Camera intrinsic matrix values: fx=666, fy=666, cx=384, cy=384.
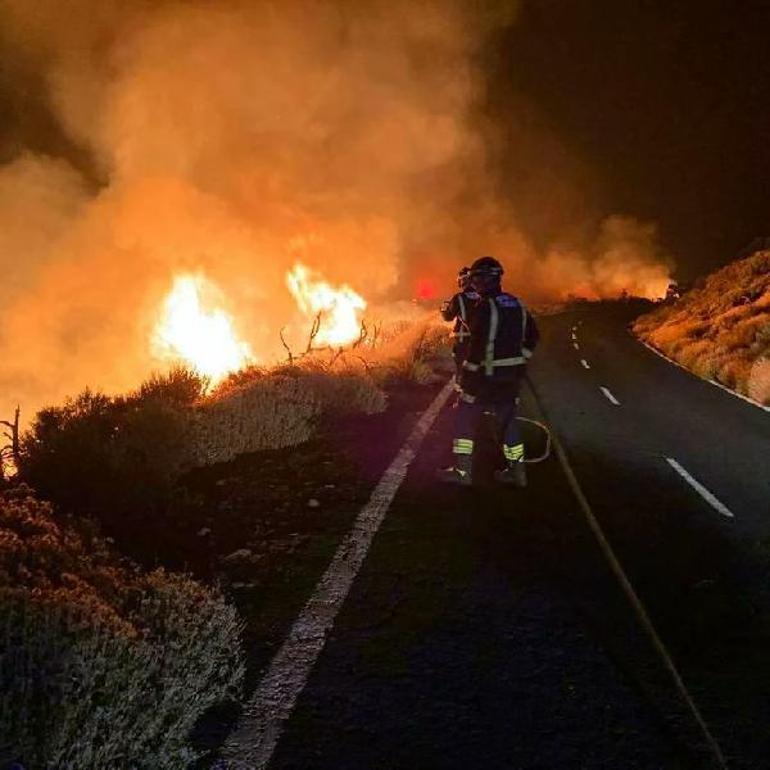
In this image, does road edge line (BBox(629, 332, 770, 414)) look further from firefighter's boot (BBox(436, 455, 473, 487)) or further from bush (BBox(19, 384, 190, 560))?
bush (BBox(19, 384, 190, 560))

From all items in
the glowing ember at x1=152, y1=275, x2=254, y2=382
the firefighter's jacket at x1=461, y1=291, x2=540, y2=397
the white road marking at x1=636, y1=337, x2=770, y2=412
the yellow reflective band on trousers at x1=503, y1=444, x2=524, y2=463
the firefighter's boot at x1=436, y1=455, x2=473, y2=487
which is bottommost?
the firefighter's boot at x1=436, y1=455, x2=473, y2=487

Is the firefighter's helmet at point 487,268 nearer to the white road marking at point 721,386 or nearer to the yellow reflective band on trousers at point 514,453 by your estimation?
the yellow reflective band on trousers at point 514,453

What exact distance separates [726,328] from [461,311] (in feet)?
55.0

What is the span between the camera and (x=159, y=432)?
240 inches

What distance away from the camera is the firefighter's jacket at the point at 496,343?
6.35 metres

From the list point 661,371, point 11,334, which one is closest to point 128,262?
point 11,334

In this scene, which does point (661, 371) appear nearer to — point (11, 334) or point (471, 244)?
point (11, 334)

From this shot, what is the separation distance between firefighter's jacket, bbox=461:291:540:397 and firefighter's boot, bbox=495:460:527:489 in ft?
2.65

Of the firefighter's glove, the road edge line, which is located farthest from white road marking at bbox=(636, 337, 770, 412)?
the firefighter's glove

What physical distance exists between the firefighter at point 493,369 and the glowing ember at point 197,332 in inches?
860

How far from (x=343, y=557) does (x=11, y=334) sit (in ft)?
159

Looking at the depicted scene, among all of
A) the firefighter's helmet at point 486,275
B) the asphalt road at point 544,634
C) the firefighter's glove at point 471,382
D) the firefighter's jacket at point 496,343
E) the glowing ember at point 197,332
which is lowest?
the asphalt road at point 544,634

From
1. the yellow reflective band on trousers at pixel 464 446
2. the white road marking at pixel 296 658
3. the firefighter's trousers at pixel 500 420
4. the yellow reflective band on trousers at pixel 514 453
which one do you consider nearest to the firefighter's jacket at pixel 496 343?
the firefighter's trousers at pixel 500 420

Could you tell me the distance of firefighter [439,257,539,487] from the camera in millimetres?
6352
